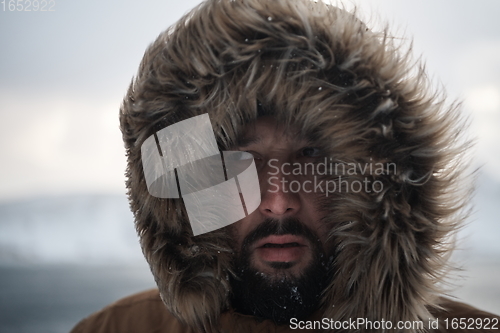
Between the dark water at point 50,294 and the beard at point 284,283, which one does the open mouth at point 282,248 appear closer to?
the beard at point 284,283

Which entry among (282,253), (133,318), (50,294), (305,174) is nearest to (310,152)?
(305,174)

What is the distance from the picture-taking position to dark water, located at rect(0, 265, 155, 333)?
2037 mm

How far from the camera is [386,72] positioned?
922 mm

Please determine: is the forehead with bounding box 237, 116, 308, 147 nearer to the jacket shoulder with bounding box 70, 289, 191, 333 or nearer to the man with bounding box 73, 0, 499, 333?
the man with bounding box 73, 0, 499, 333

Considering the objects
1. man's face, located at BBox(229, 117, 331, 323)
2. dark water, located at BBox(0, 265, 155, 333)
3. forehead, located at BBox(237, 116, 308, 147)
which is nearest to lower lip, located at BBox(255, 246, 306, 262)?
man's face, located at BBox(229, 117, 331, 323)

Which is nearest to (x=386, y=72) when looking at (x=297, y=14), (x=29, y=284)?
(x=297, y=14)

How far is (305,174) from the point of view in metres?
1.04

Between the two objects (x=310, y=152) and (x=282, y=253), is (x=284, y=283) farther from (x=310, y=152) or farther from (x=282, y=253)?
(x=310, y=152)

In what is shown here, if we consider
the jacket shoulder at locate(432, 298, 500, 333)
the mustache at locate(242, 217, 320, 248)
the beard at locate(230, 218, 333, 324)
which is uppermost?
the mustache at locate(242, 217, 320, 248)

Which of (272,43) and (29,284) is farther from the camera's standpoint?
(29,284)

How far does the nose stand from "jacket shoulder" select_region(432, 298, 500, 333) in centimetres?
46

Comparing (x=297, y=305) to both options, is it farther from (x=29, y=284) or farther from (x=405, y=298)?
(x=29, y=284)

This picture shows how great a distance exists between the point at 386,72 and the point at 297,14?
0.25 metres

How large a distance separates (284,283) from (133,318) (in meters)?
0.55
